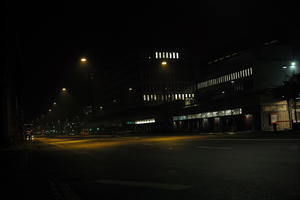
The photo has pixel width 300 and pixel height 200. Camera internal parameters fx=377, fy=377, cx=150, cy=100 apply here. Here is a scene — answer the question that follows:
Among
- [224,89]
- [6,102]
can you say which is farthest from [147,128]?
[6,102]

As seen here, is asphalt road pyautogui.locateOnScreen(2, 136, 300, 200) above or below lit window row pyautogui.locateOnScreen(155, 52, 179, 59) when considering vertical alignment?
below

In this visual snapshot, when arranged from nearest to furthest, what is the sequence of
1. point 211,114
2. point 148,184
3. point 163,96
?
point 148,184, point 211,114, point 163,96

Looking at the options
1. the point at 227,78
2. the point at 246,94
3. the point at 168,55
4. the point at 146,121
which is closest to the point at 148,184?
the point at 246,94

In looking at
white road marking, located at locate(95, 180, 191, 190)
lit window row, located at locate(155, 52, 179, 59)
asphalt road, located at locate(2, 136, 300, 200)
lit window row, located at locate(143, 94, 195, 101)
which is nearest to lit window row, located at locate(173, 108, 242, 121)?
lit window row, located at locate(143, 94, 195, 101)

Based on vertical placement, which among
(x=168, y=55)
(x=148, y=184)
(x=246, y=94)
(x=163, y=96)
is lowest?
(x=148, y=184)

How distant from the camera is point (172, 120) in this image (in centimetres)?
8344

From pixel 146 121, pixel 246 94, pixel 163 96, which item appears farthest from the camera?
pixel 163 96

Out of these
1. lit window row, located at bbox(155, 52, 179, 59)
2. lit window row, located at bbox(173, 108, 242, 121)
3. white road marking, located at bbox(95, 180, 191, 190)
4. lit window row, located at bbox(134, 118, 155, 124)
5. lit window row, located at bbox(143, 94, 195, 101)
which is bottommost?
white road marking, located at bbox(95, 180, 191, 190)

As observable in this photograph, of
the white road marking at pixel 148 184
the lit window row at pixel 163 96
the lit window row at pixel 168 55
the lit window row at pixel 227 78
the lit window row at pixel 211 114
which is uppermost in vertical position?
the lit window row at pixel 168 55

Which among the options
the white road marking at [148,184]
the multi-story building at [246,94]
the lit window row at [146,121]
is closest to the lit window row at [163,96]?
the multi-story building at [246,94]

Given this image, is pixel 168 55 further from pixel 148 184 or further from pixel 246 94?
pixel 148 184

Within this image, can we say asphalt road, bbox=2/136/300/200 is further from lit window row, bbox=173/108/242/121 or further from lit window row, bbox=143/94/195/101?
lit window row, bbox=143/94/195/101

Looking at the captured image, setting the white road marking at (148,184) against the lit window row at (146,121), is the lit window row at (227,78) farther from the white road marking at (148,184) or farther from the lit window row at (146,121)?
the white road marking at (148,184)

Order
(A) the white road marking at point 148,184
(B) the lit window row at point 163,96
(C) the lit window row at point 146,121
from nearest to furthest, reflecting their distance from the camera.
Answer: (A) the white road marking at point 148,184, (C) the lit window row at point 146,121, (B) the lit window row at point 163,96
